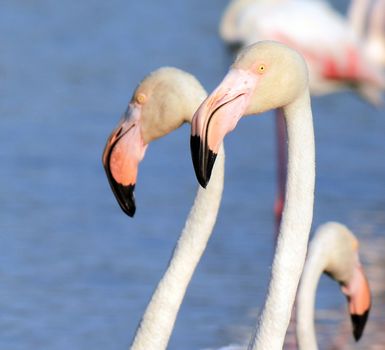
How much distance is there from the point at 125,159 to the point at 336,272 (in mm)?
1275

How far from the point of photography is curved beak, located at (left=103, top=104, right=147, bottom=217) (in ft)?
15.6

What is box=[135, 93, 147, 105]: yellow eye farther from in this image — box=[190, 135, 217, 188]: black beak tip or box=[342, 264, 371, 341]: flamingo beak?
box=[342, 264, 371, 341]: flamingo beak

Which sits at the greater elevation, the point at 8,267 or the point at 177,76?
the point at 8,267

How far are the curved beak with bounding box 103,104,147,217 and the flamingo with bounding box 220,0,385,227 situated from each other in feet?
20.2

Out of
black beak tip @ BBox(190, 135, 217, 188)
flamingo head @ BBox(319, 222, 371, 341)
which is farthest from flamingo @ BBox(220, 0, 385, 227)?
black beak tip @ BBox(190, 135, 217, 188)

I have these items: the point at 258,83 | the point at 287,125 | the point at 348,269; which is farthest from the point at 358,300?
the point at 258,83

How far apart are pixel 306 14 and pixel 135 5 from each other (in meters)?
5.33

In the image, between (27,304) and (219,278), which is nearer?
(27,304)

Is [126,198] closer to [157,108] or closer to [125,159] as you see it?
[125,159]

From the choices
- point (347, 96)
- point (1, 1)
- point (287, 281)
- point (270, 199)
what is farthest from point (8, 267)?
point (1, 1)

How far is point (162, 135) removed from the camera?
16.2ft

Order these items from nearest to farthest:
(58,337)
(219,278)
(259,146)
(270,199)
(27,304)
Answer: (58,337), (27,304), (219,278), (270,199), (259,146)

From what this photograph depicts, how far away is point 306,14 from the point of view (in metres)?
11.5

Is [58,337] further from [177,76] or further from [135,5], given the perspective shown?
[135,5]
